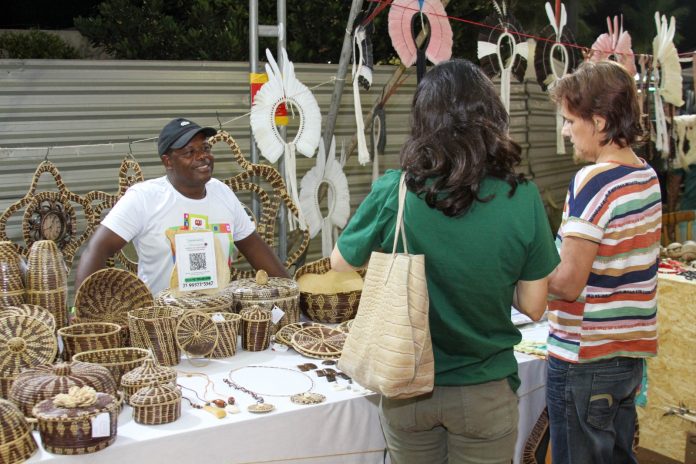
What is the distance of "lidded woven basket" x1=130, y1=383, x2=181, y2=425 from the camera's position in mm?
1925

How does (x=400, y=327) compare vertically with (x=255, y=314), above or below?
above

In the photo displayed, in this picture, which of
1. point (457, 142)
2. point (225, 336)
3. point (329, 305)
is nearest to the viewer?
point (457, 142)

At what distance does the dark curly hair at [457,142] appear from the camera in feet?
5.17

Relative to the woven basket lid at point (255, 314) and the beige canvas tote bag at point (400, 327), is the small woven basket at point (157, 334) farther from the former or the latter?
the beige canvas tote bag at point (400, 327)

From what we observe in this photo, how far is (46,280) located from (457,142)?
148 cm

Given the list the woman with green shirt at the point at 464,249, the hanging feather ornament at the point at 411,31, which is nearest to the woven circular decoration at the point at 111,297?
the woman with green shirt at the point at 464,249

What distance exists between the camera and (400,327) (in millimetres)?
1592

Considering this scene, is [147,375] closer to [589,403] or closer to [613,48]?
[589,403]

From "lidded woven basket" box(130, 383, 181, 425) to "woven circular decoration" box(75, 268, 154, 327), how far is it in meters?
0.58

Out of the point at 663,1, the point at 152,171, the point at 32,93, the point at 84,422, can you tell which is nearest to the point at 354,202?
the point at 152,171

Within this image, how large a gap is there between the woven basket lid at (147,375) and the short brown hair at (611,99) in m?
1.34

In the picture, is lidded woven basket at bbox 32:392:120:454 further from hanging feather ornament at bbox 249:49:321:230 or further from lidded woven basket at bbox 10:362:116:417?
Result: hanging feather ornament at bbox 249:49:321:230

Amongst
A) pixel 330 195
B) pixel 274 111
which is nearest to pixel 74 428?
pixel 274 111

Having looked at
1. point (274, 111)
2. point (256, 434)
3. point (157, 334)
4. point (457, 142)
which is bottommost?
point (256, 434)
